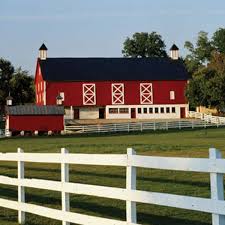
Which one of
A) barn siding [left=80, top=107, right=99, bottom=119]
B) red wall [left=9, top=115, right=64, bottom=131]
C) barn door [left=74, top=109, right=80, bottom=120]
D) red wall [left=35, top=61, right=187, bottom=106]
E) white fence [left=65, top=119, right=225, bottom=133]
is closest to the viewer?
white fence [left=65, top=119, right=225, bottom=133]

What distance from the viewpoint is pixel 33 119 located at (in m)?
67.3

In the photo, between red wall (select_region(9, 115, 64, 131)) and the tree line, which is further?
the tree line

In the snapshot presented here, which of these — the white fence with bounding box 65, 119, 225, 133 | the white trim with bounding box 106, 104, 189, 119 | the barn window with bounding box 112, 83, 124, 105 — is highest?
the barn window with bounding box 112, 83, 124, 105

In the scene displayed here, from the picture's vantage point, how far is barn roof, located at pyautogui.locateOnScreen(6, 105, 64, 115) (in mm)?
67500

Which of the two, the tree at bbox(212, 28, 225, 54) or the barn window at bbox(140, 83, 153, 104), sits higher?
the tree at bbox(212, 28, 225, 54)

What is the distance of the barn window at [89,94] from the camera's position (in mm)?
90838

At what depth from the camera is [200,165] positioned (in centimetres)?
673

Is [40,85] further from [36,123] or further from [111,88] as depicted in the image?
[36,123]

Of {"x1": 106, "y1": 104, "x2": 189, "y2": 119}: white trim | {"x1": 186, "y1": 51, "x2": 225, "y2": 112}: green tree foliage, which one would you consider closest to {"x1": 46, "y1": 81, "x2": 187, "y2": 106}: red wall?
{"x1": 106, "y1": 104, "x2": 189, "y2": 119}: white trim

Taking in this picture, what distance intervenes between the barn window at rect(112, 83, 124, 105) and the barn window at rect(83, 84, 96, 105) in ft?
9.54

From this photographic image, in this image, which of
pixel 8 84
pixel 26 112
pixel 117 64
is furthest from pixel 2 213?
pixel 8 84

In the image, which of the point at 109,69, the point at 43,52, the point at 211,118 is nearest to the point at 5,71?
the point at 43,52

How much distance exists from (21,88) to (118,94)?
854 inches

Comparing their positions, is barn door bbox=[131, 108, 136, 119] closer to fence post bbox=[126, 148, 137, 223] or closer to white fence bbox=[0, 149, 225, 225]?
white fence bbox=[0, 149, 225, 225]
